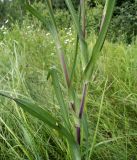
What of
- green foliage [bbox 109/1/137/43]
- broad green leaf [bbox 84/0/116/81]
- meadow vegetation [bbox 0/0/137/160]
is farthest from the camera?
green foliage [bbox 109/1/137/43]

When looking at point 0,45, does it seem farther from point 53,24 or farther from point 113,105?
point 53,24

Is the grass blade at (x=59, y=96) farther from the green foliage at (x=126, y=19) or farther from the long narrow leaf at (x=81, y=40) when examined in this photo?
the green foliage at (x=126, y=19)

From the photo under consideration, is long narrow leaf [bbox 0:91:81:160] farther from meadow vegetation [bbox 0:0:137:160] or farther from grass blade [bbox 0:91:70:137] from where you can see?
meadow vegetation [bbox 0:0:137:160]

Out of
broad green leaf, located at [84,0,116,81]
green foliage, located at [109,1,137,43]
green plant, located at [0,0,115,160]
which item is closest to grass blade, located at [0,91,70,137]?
green plant, located at [0,0,115,160]

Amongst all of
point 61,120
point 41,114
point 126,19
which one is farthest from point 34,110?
point 126,19

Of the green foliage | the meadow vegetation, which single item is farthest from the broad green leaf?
the green foliage

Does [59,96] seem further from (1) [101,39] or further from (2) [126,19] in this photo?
(2) [126,19]

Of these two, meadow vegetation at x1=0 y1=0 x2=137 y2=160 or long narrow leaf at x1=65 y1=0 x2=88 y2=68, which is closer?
long narrow leaf at x1=65 y1=0 x2=88 y2=68

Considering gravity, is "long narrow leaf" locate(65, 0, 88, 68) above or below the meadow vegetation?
above

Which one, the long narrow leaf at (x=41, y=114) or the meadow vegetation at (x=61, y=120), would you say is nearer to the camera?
the long narrow leaf at (x=41, y=114)

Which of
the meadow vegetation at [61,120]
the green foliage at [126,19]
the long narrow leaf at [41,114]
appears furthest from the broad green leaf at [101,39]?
the green foliage at [126,19]

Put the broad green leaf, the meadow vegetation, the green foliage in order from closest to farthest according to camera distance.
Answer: the broad green leaf → the meadow vegetation → the green foliage

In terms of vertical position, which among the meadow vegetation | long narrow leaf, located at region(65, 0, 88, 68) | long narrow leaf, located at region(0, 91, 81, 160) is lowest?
the meadow vegetation

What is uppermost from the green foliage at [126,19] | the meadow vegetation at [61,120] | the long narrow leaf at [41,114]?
the long narrow leaf at [41,114]
